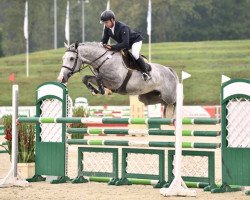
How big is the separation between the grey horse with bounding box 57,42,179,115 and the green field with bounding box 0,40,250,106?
71.5 feet

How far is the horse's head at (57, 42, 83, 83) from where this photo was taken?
8875 mm

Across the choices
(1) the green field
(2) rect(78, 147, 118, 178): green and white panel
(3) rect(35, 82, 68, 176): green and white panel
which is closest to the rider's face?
(3) rect(35, 82, 68, 176): green and white panel

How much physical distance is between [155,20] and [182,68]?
89.3 feet

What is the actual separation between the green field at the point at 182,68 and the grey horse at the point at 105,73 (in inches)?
858

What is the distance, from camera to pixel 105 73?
8.95 meters

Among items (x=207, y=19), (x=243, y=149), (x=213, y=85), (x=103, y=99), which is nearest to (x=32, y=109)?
(x=103, y=99)

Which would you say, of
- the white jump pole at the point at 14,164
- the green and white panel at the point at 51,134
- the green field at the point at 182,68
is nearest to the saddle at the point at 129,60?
the green and white panel at the point at 51,134

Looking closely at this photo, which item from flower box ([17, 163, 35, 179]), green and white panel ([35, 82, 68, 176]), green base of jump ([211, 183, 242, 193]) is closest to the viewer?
green base of jump ([211, 183, 242, 193])

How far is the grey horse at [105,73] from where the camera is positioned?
888cm

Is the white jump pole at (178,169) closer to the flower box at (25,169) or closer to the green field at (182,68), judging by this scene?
the flower box at (25,169)

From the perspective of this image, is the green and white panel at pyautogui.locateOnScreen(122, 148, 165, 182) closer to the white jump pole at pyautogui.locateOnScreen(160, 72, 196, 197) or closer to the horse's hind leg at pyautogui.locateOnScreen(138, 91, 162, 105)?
the white jump pole at pyautogui.locateOnScreen(160, 72, 196, 197)

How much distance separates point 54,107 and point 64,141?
44 cm

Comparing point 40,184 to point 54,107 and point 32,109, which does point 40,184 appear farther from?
point 32,109

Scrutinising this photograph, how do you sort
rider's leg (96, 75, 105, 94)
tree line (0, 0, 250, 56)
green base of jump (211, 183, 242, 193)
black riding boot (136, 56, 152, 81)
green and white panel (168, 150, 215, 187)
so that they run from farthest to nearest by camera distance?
1. tree line (0, 0, 250, 56)
2. black riding boot (136, 56, 152, 81)
3. rider's leg (96, 75, 105, 94)
4. green and white panel (168, 150, 215, 187)
5. green base of jump (211, 183, 242, 193)
